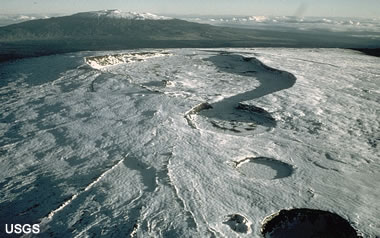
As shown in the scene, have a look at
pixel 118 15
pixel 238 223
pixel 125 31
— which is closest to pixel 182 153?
pixel 238 223

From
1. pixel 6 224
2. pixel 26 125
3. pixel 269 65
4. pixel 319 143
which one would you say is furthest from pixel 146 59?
pixel 6 224

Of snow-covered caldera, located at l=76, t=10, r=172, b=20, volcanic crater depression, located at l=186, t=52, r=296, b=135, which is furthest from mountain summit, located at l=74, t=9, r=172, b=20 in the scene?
volcanic crater depression, located at l=186, t=52, r=296, b=135

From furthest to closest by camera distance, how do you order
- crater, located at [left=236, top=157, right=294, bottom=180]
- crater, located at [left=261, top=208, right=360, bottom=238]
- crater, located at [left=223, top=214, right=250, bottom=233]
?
1. crater, located at [left=236, top=157, right=294, bottom=180]
2. crater, located at [left=261, top=208, right=360, bottom=238]
3. crater, located at [left=223, top=214, right=250, bottom=233]

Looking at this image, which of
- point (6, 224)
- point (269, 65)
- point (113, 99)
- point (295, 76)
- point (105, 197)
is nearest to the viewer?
point (6, 224)

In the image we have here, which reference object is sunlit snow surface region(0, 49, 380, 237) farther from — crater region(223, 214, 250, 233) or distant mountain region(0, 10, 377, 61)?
distant mountain region(0, 10, 377, 61)

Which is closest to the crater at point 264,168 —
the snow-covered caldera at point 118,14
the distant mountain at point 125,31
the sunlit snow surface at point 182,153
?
the sunlit snow surface at point 182,153

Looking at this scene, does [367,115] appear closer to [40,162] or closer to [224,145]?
[224,145]

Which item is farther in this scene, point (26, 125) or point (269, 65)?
point (269, 65)
